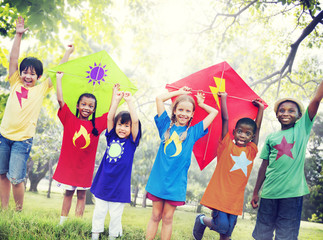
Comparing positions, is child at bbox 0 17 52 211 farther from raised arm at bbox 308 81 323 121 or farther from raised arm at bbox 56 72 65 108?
raised arm at bbox 308 81 323 121

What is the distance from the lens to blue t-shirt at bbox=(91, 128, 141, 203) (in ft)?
9.30

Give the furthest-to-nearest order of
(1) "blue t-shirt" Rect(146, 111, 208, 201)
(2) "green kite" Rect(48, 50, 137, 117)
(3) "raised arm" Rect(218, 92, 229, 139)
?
1. (2) "green kite" Rect(48, 50, 137, 117)
2. (3) "raised arm" Rect(218, 92, 229, 139)
3. (1) "blue t-shirt" Rect(146, 111, 208, 201)

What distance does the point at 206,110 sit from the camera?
309 centimetres

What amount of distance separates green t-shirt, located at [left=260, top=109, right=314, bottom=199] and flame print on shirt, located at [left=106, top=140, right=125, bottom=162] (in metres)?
1.83

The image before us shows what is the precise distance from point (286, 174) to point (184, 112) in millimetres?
1436

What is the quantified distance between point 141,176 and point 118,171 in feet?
15.8

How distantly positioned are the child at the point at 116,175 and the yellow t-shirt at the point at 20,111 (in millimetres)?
1219

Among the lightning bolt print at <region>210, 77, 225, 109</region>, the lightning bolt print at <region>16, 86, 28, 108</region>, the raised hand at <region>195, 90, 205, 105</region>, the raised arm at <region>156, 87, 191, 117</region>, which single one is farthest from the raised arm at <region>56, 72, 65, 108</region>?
the lightning bolt print at <region>210, 77, 225, 109</region>

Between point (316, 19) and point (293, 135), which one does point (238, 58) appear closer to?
point (316, 19)

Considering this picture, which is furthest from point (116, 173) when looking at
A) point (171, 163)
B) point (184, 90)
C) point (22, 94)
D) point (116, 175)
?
point (22, 94)

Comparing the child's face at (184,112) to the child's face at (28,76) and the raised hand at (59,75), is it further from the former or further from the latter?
the child's face at (28,76)

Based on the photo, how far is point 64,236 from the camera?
2.97m

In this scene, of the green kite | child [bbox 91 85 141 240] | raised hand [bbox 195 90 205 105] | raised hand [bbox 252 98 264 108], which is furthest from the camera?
the green kite

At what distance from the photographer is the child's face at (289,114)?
3.19m
